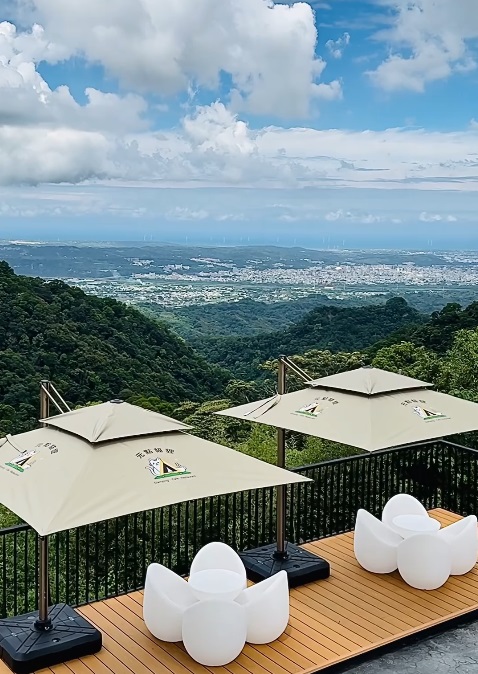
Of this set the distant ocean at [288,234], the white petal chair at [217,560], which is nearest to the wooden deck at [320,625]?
the white petal chair at [217,560]

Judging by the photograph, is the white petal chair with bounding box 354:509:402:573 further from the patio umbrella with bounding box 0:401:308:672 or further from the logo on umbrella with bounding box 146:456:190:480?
the logo on umbrella with bounding box 146:456:190:480

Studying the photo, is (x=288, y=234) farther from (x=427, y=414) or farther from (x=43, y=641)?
(x=43, y=641)

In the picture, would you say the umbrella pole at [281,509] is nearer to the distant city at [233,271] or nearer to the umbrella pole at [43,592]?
the umbrella pole at [43,592]

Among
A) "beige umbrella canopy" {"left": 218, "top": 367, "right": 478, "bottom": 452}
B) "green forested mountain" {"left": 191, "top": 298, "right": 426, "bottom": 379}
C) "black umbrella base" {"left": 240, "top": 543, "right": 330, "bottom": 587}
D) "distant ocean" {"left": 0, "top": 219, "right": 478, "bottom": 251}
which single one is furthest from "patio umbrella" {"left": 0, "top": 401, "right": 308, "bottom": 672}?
"distant ocean" {"left": 0, "top": 219, "right": 478, "bottom": 251}

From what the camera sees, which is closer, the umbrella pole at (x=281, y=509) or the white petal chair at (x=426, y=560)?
the white petal chair at (x=426, y=560)

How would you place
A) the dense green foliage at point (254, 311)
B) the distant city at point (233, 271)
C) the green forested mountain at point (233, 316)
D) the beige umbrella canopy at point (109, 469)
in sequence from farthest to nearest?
1. the distant city at point (233, 271)
2. the green forested mountain at point (233, 316)
3. the dense green foliage at point (254, 311)
4. the beige umbrella canopy at point (109, 469)

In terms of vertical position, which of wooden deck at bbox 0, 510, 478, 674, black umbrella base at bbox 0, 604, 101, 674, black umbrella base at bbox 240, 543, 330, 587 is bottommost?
wooden deck at bbox 0, 510, 478, 674
